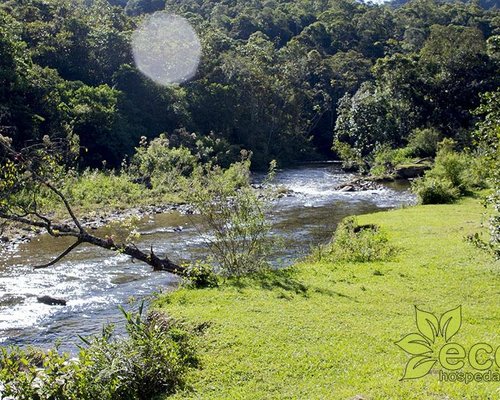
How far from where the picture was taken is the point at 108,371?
800 cm

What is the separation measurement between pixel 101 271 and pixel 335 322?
12.8m

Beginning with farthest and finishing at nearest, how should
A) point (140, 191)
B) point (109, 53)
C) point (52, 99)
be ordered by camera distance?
1. point (109, 53)
2. point (52, 99)
3. point (140, 191)

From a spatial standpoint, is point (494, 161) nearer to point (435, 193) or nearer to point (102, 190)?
point (435, 193)

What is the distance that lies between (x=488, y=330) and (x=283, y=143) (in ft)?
210

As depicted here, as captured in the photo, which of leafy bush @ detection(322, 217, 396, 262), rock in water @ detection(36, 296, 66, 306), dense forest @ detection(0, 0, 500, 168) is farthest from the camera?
dense forest @ detection(0, 0, 500, 168)

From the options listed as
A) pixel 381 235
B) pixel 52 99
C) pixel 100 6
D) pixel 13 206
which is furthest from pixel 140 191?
pixel 100 6

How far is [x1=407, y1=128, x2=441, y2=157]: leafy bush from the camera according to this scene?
5272cm

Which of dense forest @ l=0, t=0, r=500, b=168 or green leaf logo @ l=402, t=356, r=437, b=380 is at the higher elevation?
dense forest @ l=0, t=0, r=500, b=168

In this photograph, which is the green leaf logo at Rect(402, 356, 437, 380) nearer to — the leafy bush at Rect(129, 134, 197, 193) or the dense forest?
the leafy bush at Rect(129, 134, 197, 193)

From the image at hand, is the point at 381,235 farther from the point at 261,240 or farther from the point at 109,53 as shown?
the point at 109,53

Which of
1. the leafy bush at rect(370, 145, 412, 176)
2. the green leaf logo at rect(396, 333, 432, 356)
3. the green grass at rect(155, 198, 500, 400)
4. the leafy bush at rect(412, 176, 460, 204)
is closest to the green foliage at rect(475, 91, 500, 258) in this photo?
the green grass at rect(155, 198, 500, 400)

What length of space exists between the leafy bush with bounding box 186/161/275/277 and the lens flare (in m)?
50.7

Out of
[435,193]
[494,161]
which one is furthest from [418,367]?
[435,193]

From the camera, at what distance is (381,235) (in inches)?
754
